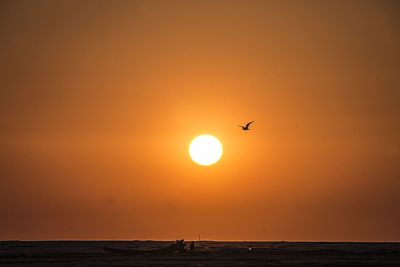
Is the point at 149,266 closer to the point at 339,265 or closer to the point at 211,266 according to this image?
the point at 211,266

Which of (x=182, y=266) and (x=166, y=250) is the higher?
(x=166, y=250)

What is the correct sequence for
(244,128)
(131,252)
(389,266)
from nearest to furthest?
(389,266), (244,128), (131,252)

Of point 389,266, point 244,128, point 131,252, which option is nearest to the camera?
point 389,266

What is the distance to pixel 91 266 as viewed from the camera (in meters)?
62.2

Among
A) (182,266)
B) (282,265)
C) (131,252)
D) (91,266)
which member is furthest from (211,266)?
(131,252)

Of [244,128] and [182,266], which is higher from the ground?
[244,128]

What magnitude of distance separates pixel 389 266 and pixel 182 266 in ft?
63.7

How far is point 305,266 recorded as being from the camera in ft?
200

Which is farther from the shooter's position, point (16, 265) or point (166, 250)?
point (166, 250)

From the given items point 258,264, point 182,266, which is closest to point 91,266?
point 182,266

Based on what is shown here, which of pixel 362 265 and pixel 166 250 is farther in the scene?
pixel 166 250

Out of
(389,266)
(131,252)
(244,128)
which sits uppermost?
(244,128)

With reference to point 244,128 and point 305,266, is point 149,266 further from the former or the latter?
point 244,128

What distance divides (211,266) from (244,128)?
1943cm
